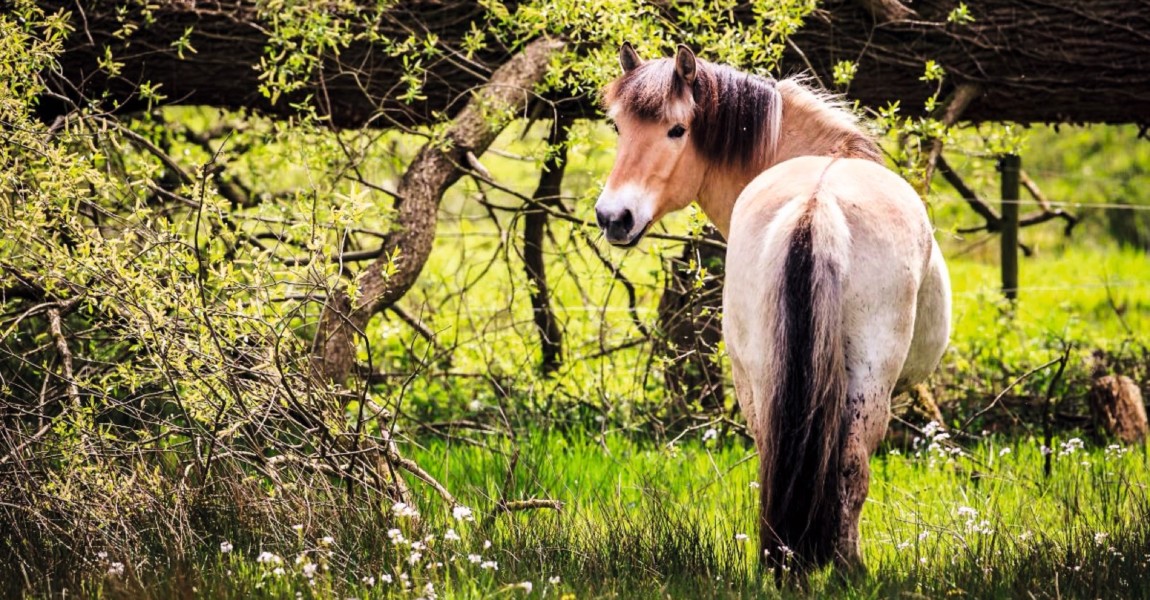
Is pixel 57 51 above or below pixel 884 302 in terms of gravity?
above

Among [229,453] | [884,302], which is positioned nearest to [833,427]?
[884,302]

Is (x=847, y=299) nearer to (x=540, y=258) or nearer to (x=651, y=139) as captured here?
(x=651, y=139)

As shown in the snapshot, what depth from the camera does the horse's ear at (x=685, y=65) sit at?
159 inches

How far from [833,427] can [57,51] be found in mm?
3025

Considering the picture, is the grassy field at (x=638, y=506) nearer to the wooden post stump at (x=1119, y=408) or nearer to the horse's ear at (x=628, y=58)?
the wooden post stump at (x=1119, y=408)

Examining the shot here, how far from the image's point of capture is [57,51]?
414 cm

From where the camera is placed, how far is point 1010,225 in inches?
293

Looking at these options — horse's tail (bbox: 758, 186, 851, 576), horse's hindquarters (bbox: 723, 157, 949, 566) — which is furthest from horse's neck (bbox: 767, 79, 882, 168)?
horse's tail (bbox: 758, 186, 851, 576)

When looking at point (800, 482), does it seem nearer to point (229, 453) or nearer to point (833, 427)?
point (833, 427)

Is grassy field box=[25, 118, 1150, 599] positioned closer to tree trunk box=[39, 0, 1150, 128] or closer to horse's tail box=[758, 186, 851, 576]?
horse's tail box=[758, 186, 851, 576]

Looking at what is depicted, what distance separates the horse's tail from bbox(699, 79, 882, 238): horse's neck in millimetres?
1053

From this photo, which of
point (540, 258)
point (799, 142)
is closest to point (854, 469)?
point (799, 142)

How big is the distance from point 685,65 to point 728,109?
26cm

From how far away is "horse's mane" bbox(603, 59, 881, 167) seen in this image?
413 cm
